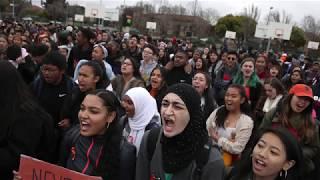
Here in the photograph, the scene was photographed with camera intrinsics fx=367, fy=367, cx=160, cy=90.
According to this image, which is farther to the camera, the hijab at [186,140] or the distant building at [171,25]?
the distant building at [171,25]

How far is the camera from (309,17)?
57.3m

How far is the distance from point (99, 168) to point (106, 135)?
25 cm

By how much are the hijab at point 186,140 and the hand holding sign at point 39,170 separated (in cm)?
64

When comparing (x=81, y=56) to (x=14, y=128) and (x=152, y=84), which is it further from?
(x=14, y=128)

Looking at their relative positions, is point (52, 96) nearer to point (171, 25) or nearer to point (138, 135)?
point (138, 135)

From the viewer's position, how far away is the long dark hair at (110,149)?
8.79 feet

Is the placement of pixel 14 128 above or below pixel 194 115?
below

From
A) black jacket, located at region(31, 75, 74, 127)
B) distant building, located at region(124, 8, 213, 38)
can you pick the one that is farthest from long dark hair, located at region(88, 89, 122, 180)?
distant building, located at region(124, 8, 213, 38)

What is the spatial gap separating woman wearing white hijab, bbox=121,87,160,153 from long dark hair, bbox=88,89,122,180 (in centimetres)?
64

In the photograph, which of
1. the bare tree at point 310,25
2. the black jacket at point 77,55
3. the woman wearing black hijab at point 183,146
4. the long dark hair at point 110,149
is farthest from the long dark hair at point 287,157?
the bare tree at point 310,25

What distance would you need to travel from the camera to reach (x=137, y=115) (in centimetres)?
357

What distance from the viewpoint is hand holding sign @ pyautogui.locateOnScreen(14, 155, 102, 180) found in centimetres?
233

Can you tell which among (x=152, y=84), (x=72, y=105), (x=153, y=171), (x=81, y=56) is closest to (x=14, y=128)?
(x=153, y=171)

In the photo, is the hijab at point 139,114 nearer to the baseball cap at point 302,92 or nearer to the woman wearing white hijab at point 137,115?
the woman wearing white hijab at point 137,115
